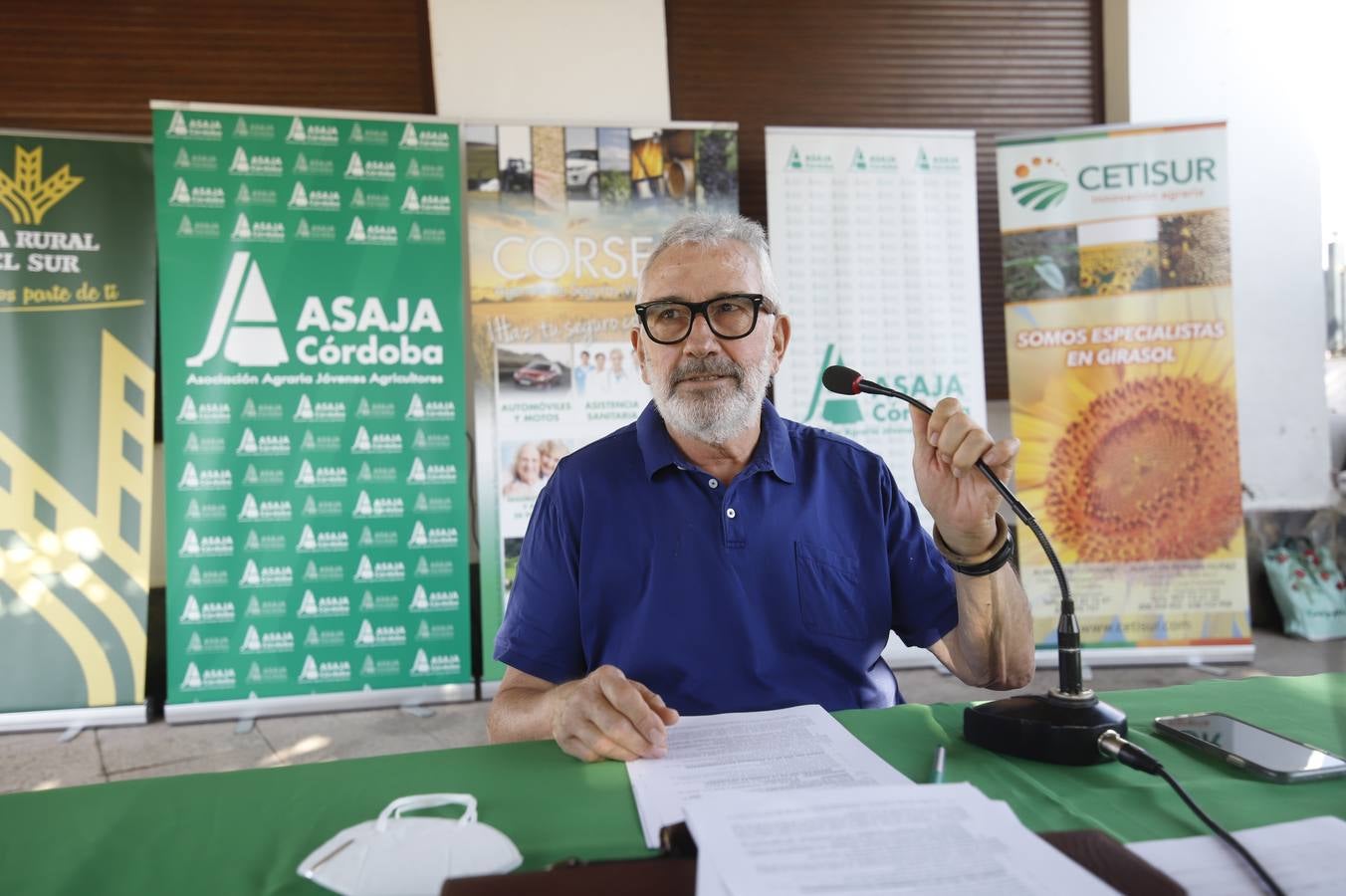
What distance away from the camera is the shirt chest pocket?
141cm

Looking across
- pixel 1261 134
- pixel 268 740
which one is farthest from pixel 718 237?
pixel 1261 134

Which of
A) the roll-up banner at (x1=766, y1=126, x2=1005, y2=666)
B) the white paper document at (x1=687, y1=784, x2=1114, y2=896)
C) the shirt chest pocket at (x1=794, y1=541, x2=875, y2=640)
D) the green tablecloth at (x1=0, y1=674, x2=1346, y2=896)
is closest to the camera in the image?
the white paper document at (x1=687, y1=784, x2=1114, y2=896)

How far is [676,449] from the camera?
1533 millimetres

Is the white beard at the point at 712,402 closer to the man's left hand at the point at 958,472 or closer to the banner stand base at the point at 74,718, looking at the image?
the man's left hand at the point at 958,472

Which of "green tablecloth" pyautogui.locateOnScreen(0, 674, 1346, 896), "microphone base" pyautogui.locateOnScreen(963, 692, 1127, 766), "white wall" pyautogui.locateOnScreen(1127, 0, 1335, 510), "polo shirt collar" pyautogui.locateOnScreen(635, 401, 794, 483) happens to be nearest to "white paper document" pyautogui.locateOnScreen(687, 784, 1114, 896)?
"green tablecloth" pyautogui.locateOnScreen(0, 674, 1346, 896)

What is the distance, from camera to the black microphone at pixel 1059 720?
0.91 metres

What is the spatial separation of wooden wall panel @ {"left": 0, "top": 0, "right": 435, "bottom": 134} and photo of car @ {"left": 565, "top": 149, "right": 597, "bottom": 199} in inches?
34.3

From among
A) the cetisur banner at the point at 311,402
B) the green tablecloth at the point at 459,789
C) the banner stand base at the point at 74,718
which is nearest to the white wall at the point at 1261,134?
the cetisur banner at the point at 311,402

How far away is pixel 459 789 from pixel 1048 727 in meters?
0.64

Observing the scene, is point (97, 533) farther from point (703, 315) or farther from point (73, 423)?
point (703, 315)

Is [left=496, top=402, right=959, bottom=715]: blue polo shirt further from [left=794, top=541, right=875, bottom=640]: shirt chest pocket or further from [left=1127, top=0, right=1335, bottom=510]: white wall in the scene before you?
[left=1127, top=0, right=1335, bottom=510]: white wall

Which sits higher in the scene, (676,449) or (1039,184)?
(1039,184)

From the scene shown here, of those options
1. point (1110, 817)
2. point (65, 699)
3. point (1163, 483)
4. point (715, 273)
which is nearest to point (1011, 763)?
point (1110, 817)

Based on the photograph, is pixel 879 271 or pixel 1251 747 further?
pixel 879 271
